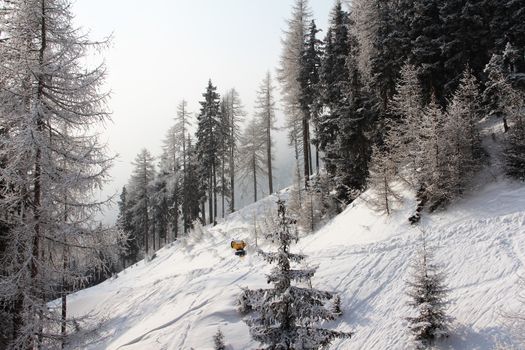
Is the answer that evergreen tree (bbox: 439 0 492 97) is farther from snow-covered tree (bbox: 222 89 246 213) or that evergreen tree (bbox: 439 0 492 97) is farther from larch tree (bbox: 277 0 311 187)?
snow-covered tree (bbox: 222 89 246 213)

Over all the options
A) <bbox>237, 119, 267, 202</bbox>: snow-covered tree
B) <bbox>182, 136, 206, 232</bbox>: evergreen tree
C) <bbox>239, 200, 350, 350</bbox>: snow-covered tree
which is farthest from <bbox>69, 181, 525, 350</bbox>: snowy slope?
<bbox>237, 119, 267, 202</bbox>: snow-covered tree

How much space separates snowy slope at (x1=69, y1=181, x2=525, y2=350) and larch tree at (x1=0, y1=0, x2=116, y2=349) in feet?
5.17

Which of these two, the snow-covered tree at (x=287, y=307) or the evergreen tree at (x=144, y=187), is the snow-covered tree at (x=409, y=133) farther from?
the evergreen tree at (x=144, y=187)

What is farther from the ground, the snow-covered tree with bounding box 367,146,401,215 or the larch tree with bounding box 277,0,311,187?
the larch tree with bounding box 277,0,311,187

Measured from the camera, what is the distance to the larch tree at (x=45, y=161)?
28.0 feet

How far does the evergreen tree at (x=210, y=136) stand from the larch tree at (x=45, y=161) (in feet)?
104

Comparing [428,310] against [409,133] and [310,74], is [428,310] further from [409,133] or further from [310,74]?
[310,74]

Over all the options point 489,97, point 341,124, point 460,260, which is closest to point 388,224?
point 460,260

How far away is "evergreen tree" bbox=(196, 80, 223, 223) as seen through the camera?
135 feet

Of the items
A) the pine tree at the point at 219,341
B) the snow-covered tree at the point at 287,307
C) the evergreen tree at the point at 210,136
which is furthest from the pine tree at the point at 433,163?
the evergreen tree at the point at 210,136

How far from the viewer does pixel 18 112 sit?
868 centimetres

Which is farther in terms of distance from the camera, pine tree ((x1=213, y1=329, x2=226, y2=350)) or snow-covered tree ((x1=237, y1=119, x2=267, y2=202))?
snow-covered tree ((x1=237, y1=119, x2=267, y2=202))

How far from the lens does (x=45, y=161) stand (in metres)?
8.68

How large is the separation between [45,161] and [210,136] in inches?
1301
